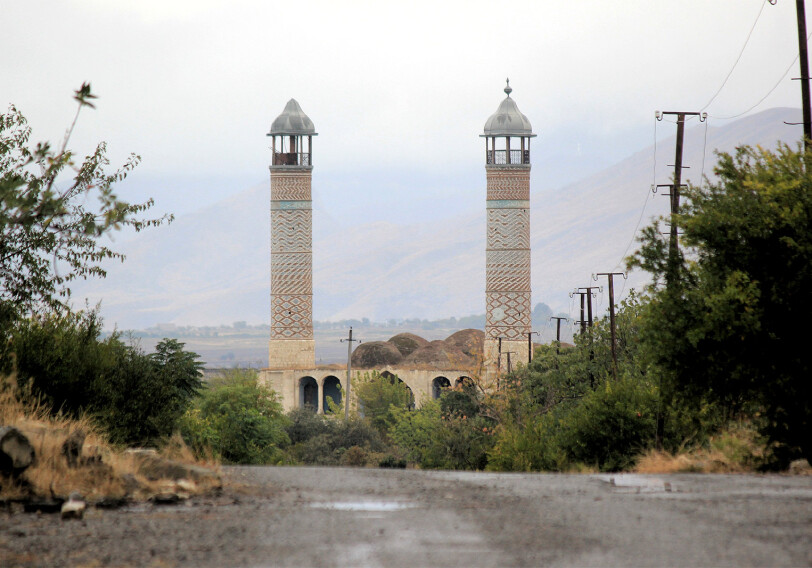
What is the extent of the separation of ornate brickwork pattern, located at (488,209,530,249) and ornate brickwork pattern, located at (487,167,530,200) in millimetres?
859

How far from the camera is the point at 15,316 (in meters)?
18.1

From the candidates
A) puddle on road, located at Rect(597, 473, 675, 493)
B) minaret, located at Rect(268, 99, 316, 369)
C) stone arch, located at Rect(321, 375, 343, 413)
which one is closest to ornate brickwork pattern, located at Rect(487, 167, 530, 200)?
minaret, located at Rect(268, 99, 316, 369)

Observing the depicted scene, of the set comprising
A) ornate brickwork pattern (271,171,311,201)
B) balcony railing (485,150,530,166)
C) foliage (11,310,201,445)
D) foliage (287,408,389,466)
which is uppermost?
balcony railing (485,150,530,166)

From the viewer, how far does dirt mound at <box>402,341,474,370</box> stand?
70.6m

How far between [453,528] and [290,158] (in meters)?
57.2

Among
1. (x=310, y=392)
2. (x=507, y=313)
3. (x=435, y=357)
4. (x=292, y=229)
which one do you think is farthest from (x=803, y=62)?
(x=310, y=392)

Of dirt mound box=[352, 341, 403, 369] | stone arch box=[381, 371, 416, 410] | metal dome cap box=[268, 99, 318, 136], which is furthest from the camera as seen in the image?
dirt mound box=[352, 341, 403, 369]

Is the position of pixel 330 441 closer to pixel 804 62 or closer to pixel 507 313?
pixel 507 313

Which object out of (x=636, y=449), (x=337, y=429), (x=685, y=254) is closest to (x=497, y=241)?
(x=337, y=429)

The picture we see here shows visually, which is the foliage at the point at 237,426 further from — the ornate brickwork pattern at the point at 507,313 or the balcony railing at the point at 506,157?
the balcony railing at the point at 506,157

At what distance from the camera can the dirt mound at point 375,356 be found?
72125mm

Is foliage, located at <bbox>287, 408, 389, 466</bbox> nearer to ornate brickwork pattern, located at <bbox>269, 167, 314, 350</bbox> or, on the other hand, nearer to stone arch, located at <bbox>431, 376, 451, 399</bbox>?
ornate brickwork pattern, located at <bbox>269, 167, 314, 350</bbox>

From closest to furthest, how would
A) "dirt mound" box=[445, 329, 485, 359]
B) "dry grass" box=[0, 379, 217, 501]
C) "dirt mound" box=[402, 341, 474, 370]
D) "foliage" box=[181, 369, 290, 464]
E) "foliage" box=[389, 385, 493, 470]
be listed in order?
1. "dry grass" box=[0, 379, 217, 501]
2. "foliage" box=[181, 369, 290, 464]
3. "foliage" box=[389, 385, 493, 470]
4. "dirt mound" box=[402, 341, 474, 370]
5. "dirt mound" box=[445, 329, 485, 359]

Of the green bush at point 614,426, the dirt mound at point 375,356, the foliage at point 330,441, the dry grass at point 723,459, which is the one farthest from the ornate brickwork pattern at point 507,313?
the dry grass at point 723,459
